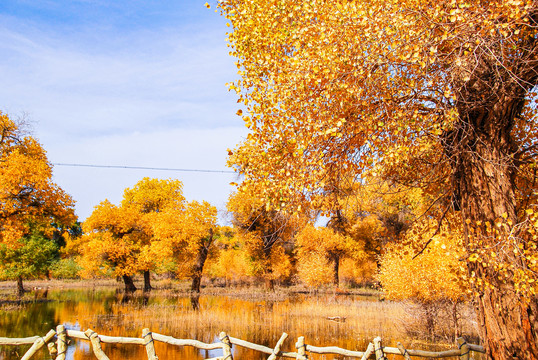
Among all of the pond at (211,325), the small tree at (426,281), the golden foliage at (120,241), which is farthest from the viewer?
the golden foliage at (120,241)

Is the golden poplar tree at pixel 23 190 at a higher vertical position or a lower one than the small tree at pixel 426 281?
higher

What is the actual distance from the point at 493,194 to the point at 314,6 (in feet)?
14.2

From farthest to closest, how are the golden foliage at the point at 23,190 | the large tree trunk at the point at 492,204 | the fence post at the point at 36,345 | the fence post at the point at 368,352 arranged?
the golden foliage at the point at 23,190
the fence post at the point at 36,345
the fence post at the point at 368,352
the large tree trunk at the point at 492,204

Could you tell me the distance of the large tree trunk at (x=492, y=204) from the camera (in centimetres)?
580

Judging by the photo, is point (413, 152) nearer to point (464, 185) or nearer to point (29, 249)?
point (464, 185)

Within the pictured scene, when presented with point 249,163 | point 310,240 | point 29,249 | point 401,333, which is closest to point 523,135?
point 249,163

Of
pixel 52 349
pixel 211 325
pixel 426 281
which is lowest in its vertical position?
pixel 211 325

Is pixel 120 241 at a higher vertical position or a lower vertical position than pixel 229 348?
higher

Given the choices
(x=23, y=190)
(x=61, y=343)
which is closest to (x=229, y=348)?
(x=61, y=343)

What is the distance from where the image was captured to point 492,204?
6316mm

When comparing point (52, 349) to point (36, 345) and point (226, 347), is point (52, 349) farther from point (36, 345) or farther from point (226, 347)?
point (226, 347)

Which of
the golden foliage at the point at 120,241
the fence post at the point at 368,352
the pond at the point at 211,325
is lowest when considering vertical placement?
the pond at the point at 211,325

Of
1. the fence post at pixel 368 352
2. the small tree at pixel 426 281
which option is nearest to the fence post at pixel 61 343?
the fence post at pixel 368 352

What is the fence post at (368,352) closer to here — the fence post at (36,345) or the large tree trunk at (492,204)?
the large tree trunk at (492,204)
